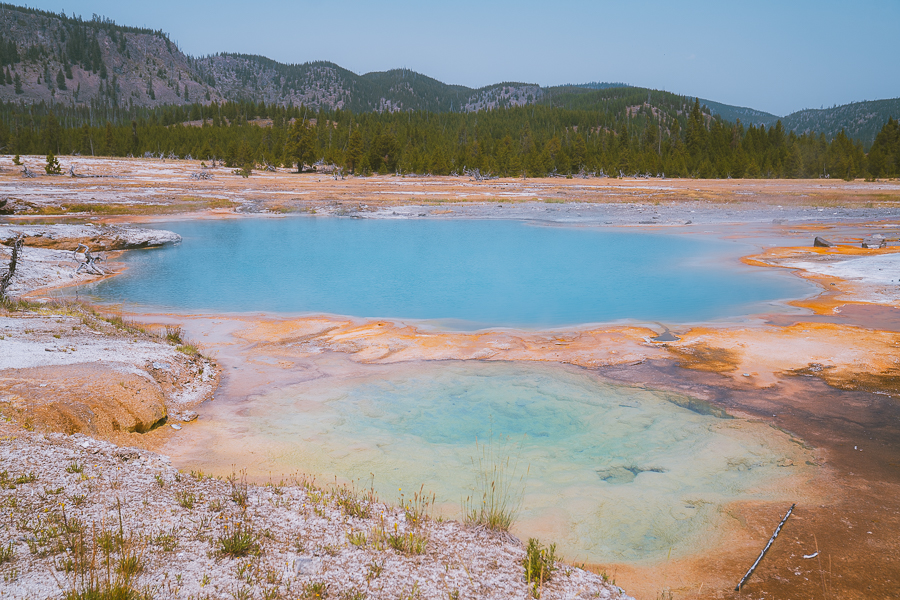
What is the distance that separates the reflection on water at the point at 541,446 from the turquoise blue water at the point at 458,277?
498 cm

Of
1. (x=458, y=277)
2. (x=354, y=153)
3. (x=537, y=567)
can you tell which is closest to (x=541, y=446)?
(x=537, y=567)

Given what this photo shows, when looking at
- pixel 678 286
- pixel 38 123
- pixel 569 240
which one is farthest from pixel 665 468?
pixel 38 123

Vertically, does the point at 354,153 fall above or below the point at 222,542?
above

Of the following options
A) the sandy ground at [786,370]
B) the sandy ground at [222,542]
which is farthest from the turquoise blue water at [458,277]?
the sandy ground at [222,542]

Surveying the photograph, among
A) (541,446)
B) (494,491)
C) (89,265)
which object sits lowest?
(541,446)

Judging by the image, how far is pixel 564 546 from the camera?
17.1 feet

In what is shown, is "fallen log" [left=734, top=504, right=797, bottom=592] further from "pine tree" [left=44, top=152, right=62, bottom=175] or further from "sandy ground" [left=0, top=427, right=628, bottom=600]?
"pine tree" [left=44, top=152, right=62, bottom=175]

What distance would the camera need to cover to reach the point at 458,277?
19891mm

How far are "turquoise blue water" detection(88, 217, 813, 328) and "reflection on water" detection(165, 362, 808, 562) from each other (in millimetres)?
4976

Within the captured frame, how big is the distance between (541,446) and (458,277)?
12903mm

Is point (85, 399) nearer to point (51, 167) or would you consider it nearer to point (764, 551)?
point (764, 551)

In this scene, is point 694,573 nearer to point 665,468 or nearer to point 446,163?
point 665,468

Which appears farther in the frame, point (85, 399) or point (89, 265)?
point (89, 265)

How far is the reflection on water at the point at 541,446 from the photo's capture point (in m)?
5.65
